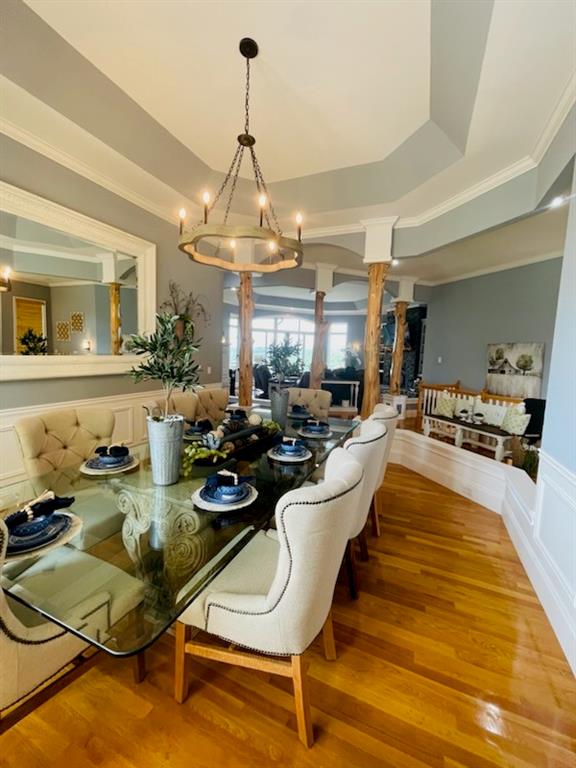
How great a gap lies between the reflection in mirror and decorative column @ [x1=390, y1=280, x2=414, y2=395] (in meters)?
5.31

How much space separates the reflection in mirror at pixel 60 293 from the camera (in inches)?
100

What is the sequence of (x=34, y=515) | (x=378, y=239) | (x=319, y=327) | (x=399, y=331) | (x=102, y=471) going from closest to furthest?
(x=34, y=515) < (x=102, y=471) < (x=378, y=239) < (x=319, y=327) < (x=399, y=331)

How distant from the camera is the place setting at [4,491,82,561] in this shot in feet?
3.71

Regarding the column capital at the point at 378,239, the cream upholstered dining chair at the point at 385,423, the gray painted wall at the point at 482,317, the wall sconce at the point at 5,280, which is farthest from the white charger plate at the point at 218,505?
the gray painted wall at the point at 482,317

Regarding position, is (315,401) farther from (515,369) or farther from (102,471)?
(515,369)

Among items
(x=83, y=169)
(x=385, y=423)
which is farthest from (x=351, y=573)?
(x=83, y=169)

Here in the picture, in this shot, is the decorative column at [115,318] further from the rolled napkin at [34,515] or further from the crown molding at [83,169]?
the rolled napkin at [34,515]

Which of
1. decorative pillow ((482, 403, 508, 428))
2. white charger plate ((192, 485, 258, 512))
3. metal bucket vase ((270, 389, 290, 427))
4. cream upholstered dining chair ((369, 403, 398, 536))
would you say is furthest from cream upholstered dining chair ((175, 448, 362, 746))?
decorative pillow ((482, 403, 508, 428))

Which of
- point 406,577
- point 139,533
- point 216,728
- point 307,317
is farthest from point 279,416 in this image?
point 307,317

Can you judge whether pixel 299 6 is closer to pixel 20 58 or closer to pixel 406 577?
pixel 20 58

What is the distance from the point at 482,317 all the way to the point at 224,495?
7.02 meters

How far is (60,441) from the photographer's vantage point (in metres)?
2.03

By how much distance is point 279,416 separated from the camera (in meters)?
2.94

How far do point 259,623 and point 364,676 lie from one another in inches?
29.3
